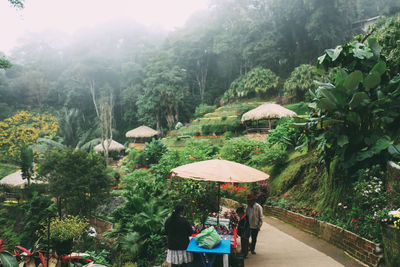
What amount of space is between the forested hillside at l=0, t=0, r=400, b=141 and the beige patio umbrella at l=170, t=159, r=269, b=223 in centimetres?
1955

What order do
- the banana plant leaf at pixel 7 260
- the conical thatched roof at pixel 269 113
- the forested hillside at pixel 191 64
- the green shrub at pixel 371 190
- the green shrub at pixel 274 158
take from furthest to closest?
the forested hillside at pixel 191 64 < the conical thatched roof at pixel 269 113 < the green shrub at pixel 274 158 < the green shrub at pixel 371 190 < the banana plant leaf at pixel 7 260

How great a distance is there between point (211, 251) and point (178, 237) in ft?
1.67

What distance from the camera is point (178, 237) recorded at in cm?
376

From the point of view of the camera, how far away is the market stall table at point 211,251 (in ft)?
11.8

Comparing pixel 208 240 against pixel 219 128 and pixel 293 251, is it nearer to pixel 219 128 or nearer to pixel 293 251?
pixel 293 251

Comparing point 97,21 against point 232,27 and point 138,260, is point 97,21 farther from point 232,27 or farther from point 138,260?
point 138,260

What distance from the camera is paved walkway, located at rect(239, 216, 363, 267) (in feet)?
14.7

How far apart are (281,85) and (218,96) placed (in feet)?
30.0

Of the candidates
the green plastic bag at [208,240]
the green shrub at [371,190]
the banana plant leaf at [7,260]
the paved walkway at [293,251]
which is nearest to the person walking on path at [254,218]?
the paved walkway at [293,251]

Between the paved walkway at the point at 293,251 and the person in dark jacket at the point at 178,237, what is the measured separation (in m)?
1.38

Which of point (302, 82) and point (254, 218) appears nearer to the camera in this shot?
point (254, 218)

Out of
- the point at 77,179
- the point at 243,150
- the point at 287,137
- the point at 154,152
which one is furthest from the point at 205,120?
the point at 77,179

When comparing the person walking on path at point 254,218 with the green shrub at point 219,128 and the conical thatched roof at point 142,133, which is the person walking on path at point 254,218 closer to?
the green shrub at point 219,128

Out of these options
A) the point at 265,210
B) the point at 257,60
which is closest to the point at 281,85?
the point at 257,60
